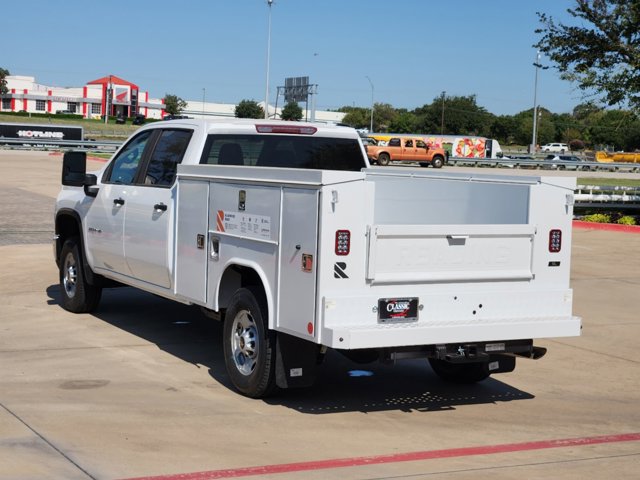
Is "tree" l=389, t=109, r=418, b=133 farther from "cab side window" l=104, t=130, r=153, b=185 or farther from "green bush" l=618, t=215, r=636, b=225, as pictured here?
"cab side window" l=104, t=130, r=153, b=185

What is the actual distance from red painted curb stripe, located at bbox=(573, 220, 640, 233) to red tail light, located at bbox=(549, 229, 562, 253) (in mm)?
16672

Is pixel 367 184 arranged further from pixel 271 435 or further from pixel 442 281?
pixel 271 435

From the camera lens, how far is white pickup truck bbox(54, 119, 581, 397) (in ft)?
22.4

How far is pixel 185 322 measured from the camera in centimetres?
1092

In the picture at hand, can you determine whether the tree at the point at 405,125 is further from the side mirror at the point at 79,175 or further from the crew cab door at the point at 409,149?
the side mirror at the point at 79,175

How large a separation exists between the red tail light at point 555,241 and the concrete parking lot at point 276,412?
4.17ft

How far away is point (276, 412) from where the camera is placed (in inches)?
291

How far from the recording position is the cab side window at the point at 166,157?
9.05 metres

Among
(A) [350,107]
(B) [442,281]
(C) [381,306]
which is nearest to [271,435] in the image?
(C) [381,306]

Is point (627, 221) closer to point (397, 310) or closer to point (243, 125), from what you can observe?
point (243, 125)

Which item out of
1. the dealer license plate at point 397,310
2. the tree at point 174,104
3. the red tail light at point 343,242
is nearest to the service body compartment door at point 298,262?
the red tail light at point 343,242

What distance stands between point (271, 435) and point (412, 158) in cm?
5470

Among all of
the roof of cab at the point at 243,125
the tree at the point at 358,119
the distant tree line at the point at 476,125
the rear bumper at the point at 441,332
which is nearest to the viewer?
the rear bumper at the point at 441,332

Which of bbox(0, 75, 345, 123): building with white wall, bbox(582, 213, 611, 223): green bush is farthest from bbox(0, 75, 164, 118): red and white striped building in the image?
bbox(582, 213, 611, 223): green bush
